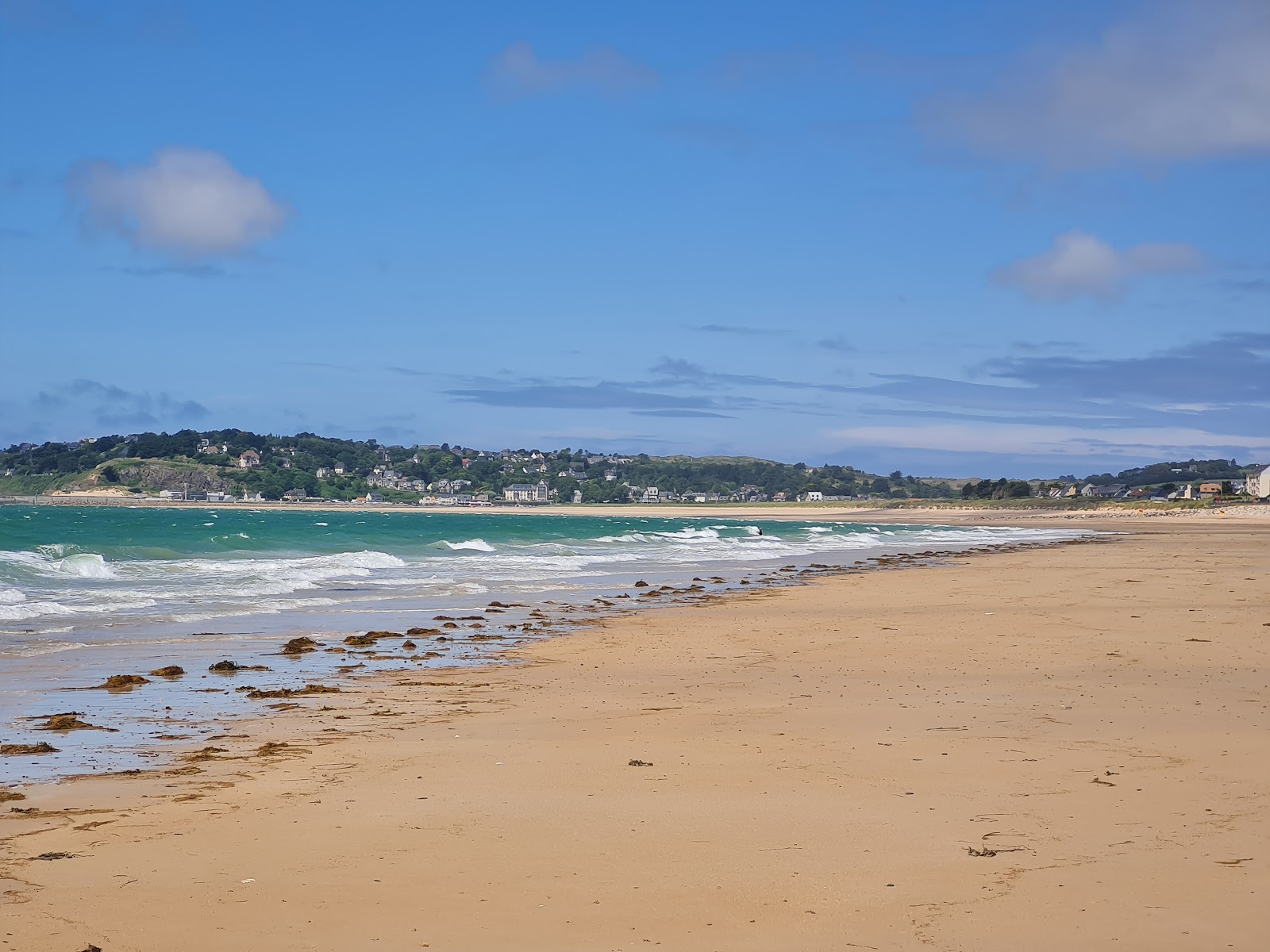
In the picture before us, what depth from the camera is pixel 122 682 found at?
10.8 m

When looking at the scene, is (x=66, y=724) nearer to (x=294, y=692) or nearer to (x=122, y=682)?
(x=122, y=682)

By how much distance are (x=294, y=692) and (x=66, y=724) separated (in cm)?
224

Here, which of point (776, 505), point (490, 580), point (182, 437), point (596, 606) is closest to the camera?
point (596, 606)

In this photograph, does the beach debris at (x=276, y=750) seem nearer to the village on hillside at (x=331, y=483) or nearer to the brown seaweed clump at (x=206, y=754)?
the brown seaweed clump at (x=206, y=754)

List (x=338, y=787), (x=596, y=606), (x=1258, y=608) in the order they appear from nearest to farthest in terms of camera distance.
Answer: (x=338, y=787) → (x=1258, y=608) → (x=596, y=606)

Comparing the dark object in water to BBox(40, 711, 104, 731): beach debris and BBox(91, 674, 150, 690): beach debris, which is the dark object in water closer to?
BBox(40, 711, 104, 731): beach debris

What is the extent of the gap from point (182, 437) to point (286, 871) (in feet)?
635

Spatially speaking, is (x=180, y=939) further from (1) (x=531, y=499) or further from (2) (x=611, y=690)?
(1) (x=531, y=499)

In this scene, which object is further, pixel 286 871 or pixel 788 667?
pixel 788 667

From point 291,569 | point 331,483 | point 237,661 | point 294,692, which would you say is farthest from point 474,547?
point 331,483

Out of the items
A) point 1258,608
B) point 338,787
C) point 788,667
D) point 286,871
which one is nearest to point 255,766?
point 338,787

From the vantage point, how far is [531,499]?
190m

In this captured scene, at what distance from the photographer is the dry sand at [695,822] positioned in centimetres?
456

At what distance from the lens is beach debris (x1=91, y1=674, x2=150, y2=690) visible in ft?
34.8
